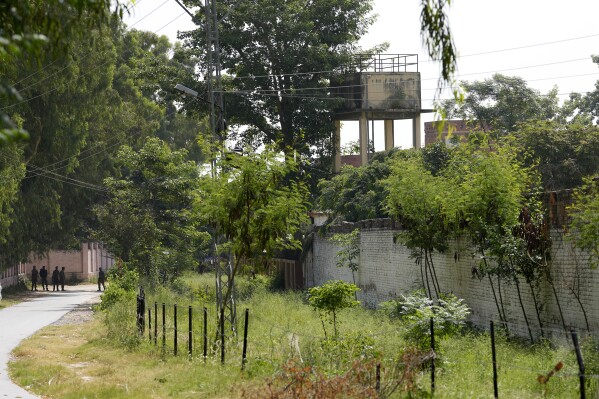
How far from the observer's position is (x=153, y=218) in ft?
140

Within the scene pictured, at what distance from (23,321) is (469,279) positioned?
16.7 meters

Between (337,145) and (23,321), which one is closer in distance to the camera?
(23,321)

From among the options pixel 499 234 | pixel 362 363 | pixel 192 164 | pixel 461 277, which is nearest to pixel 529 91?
pixel 192 164

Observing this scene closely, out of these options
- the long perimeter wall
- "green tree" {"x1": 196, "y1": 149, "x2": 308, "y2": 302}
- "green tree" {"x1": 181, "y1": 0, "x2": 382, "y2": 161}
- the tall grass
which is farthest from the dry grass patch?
"green tree" {"x1": 181, "y1": 0, "x2": 382, "y2": 161}

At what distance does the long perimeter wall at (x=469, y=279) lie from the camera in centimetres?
1719

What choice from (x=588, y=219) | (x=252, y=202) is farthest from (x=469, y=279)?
(x=588, y=219)

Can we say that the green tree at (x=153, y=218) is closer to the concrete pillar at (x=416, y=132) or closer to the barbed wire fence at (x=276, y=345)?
the concrete pillar at (x=416, y=132)

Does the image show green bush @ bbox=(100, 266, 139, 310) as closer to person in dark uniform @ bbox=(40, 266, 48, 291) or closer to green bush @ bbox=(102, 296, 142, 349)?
green bush @ bbox=(102, 296, 142, 349)

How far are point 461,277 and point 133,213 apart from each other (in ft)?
74.4

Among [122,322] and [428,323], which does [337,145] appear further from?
[428,323]

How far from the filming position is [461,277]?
23250 millimetres

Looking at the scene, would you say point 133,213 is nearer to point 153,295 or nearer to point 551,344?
point 153,295

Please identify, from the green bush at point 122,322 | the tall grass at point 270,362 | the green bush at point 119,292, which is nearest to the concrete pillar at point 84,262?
the green bush at point 119,292

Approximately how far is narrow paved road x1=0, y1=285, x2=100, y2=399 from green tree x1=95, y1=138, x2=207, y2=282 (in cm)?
368
